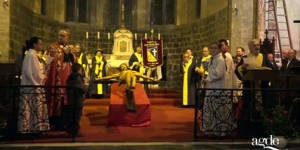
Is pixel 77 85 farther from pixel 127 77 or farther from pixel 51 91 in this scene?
pixel 127 77

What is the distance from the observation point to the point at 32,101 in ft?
21.7

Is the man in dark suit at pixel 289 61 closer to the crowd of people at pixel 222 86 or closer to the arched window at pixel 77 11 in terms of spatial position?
the crowd of people at pixel 222 86

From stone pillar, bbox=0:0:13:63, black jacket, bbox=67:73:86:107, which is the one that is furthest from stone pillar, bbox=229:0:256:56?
stone pillar, bbox=0:0:13:63

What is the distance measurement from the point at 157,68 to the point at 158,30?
11.0ft

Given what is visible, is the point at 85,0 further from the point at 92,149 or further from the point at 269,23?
the point at 92,149

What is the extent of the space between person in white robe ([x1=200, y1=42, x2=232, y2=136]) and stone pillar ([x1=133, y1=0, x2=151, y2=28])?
11.0 m

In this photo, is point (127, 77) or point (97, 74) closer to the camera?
point (127, 77)

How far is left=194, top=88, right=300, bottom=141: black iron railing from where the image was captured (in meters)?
6.84

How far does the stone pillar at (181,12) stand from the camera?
16922 millimetres

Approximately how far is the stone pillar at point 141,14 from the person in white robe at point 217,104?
36.3 feet

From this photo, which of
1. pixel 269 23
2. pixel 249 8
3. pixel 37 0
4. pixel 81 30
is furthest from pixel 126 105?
pixel 81 30

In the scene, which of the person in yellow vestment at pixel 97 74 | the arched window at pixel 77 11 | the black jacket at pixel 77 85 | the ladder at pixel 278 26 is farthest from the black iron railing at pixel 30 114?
the arched window at pixel 77 11

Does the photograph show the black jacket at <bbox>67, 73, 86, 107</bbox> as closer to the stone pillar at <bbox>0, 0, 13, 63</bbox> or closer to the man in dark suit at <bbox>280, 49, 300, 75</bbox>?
the man in dark suit at <bbox>280, 49, 300, 75</bbox>

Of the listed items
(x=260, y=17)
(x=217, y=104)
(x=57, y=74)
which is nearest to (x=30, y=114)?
(x=57, y=74)
